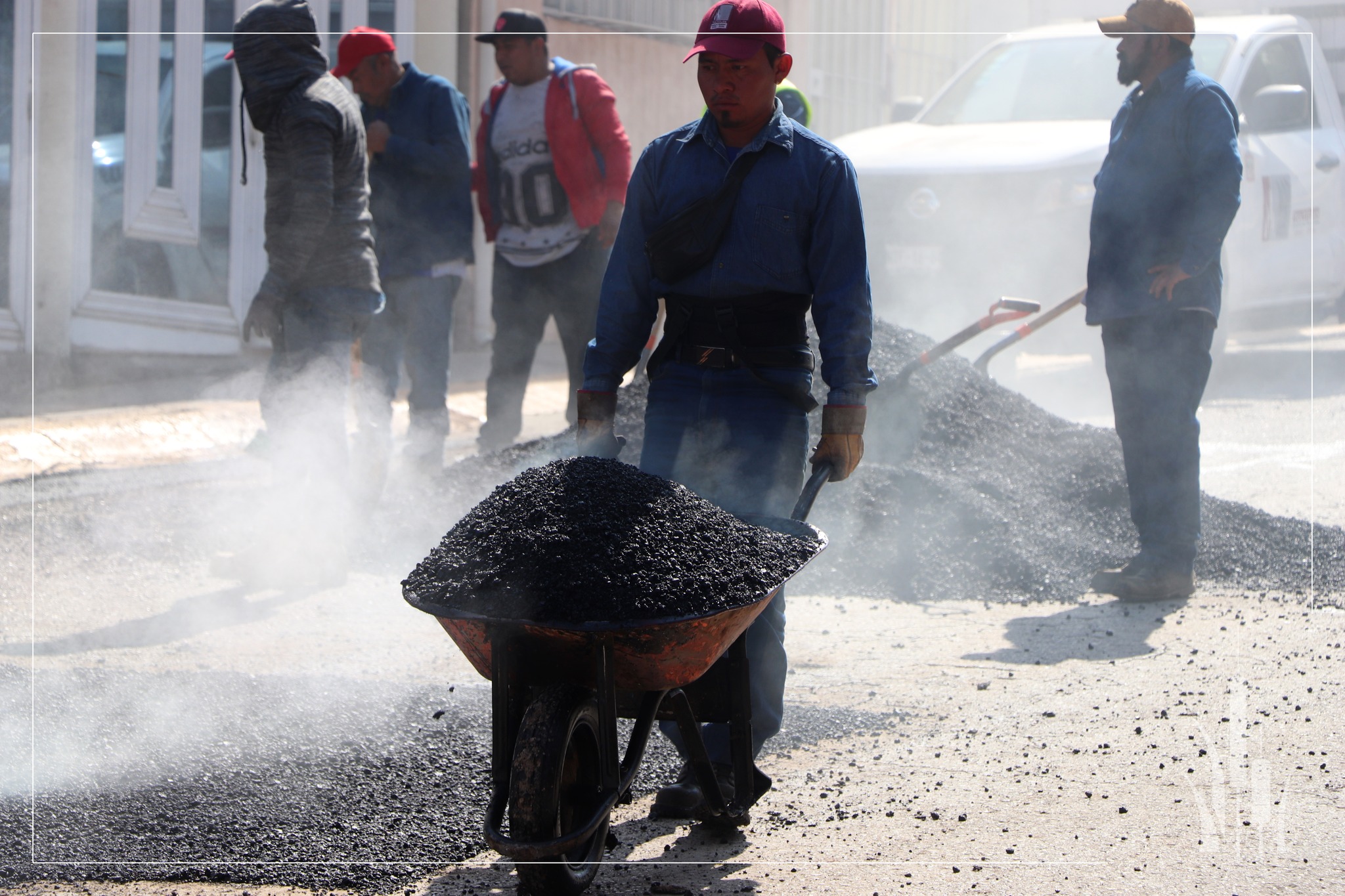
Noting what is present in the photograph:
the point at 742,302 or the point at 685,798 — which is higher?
the point at 742,302

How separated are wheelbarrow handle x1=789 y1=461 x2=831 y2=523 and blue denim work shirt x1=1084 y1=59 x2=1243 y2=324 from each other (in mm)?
2330

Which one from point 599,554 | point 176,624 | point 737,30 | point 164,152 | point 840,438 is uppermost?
point 737,30

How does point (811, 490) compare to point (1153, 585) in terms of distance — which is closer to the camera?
point (811, 490)

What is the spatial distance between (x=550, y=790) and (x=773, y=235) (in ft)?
4.62

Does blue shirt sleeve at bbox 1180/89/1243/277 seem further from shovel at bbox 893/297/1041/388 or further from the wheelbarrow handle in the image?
the wheelbarrow handle

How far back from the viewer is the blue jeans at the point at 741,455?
327 centimetres

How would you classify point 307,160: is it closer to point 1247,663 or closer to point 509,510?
point 509,510

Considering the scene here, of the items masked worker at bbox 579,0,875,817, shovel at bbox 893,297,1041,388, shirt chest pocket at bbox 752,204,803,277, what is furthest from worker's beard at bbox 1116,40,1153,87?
shirt chest pocket at bbox 752,204,803,277

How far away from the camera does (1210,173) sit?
4.87 m

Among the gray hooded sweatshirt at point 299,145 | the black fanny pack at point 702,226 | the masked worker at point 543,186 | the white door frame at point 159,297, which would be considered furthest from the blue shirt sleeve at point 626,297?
the white door frame at point 159,297

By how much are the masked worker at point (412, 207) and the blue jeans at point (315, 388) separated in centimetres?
79

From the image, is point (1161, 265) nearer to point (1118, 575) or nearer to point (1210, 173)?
point (1210, 173)

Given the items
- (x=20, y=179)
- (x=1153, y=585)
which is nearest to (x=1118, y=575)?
(x=1153, y=585)

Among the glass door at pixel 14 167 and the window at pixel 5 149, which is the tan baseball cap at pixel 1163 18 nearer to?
the glass door at pixel 14 167
